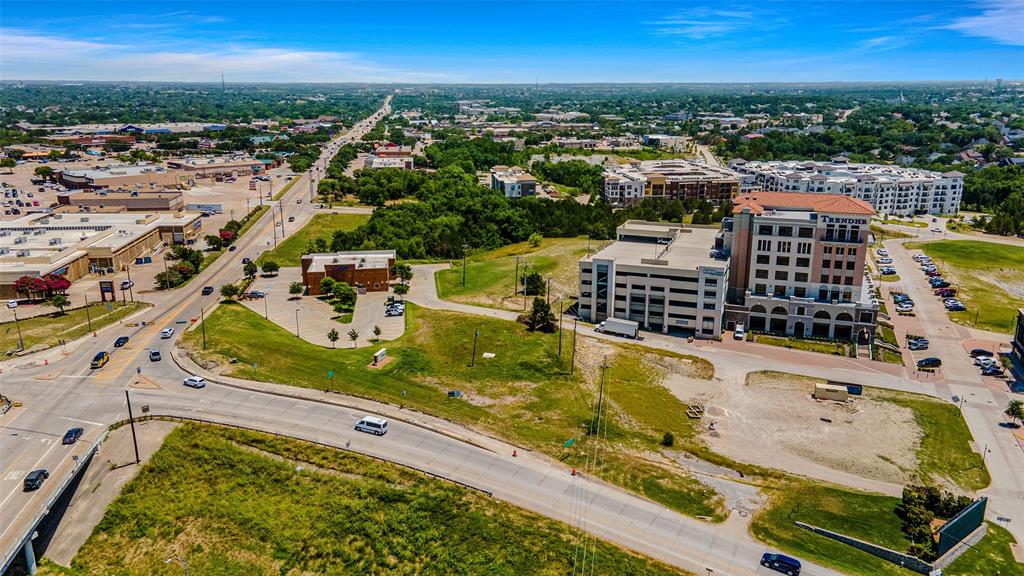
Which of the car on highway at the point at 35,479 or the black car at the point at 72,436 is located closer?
the car on highway at the point at 35,479

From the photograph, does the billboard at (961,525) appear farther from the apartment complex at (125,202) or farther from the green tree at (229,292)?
the apartment complex at (125,202)

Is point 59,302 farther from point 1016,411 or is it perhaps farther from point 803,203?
point 1016,411

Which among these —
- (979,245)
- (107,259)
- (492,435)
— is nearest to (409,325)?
(492,435)

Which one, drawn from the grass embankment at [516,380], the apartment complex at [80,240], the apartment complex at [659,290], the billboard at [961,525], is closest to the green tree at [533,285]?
the apartment complex at [659,290]

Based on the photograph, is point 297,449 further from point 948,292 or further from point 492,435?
point 948,292

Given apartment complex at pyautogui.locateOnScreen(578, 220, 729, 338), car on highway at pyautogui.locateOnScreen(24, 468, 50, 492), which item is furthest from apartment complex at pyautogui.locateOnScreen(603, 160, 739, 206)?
car on highway at pyautogui.locateOnScreen(24, 468, 50, 492)

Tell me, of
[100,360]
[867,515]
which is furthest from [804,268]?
[100,360]
